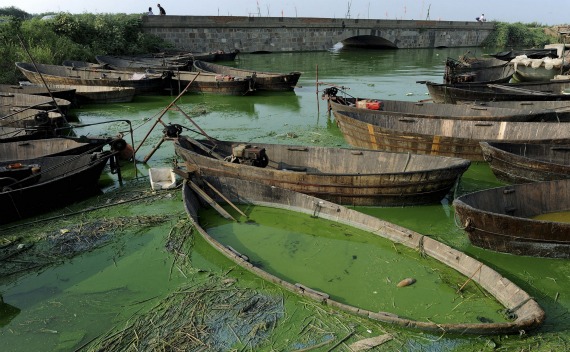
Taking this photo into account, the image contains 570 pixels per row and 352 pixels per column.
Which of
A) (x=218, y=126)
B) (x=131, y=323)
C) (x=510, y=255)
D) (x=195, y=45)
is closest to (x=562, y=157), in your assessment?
(x=510, y=255)

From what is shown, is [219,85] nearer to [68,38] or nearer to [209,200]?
[209,200]

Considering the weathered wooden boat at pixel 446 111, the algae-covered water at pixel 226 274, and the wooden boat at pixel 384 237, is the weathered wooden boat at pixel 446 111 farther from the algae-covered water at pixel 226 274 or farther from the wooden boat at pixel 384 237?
the wooden boat at pixel 384 237

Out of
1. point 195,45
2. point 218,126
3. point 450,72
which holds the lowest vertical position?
point 218,126

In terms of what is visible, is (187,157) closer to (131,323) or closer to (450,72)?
(131,323)

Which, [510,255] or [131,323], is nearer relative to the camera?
[131,323]

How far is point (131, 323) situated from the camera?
553 centimetres

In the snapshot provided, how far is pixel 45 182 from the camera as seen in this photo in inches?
329

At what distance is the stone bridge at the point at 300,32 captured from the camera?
33000 millimetres

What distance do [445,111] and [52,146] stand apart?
11339mm

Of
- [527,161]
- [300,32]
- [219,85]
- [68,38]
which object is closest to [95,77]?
[219,85]

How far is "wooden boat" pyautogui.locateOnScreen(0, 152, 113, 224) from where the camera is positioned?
26.6 feet

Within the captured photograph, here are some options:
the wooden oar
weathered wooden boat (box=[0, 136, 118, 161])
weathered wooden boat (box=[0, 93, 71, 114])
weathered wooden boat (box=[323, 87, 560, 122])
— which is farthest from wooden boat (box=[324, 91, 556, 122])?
weathered wooden boat (box=[0, 93, 71, 114])

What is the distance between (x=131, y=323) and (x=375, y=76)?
23.6m

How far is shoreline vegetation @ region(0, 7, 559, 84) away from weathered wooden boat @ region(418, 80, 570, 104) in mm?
19405
